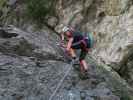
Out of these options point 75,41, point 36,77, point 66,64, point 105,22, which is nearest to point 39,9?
point 105,22

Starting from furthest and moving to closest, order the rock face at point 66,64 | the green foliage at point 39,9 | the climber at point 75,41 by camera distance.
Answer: the green foliage at point 39,9 → the climber at point 75,41 → the rock face at point 66,64

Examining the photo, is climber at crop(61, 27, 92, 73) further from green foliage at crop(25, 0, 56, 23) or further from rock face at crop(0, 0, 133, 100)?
green foliage at crop(25, 0, 56, 23)

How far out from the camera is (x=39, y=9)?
20.6 m

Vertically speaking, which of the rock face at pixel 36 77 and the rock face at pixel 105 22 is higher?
the rock face at pixel 105 22

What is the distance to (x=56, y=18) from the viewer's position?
20797 millimetres

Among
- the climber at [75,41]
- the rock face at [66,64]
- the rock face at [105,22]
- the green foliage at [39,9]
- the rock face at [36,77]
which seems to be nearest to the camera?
the rock face at [36,77]

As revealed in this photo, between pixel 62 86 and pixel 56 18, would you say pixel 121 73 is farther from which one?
pixel 56 18

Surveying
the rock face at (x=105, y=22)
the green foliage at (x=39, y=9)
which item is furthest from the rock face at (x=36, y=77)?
the green foliage at (x=39, y=9)

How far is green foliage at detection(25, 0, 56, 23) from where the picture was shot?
67.1 ft

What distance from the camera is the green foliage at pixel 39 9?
67.1ft

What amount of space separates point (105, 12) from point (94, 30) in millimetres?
1063

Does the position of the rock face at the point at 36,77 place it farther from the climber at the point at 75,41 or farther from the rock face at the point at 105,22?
the rock face at the point at 105,22

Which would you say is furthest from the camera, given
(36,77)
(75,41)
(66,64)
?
(66,64)

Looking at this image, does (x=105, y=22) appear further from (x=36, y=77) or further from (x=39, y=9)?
(x=36, y=77)
